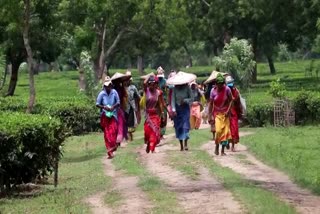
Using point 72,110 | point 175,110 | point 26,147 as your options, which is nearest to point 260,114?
point 72,110

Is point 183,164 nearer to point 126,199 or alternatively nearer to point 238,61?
point 126,199

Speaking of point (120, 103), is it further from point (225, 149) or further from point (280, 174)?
point (280, 174)

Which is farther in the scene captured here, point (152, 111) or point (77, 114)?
point (77, 114)

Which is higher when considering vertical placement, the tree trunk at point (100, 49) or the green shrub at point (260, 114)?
the tree trunk at point (100, 49)

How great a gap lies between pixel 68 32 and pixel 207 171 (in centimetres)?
2570

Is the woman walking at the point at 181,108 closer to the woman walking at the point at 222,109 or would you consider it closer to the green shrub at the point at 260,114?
the woman walking at the point at 222,109

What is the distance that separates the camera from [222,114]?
14.3 meters

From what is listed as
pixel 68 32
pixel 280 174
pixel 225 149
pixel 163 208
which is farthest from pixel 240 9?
pixel 163 208

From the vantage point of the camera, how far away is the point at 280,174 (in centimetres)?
1214

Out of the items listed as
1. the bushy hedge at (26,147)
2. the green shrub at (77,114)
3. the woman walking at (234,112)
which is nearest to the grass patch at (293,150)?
the woman walking at (234,112)

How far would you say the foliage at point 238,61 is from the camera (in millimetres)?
35156

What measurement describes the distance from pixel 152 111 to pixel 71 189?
4683 millimetres

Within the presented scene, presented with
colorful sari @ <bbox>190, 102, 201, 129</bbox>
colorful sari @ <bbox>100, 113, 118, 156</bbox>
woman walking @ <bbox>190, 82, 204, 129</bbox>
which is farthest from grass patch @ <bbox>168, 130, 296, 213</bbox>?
colorful sari @ <bbox>190, 102, 201, 129</bbox>

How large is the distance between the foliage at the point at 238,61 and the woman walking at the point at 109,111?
813 inches
